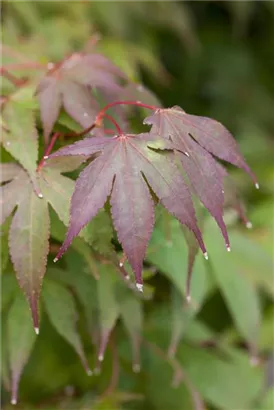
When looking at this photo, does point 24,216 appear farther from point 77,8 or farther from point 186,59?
point 186,59

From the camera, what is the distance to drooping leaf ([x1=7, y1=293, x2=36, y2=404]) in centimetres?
83

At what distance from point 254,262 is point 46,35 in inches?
27.5

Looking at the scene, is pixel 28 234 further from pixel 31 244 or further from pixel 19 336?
Answer: pixel 19 336

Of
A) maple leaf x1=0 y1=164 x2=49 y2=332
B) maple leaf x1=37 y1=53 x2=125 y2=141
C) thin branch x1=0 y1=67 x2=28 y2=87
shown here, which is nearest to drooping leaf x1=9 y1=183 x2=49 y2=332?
maple leaf x1=0 y1=164 x2=49 y2=332

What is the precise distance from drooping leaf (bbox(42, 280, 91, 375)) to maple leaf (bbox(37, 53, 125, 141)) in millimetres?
212

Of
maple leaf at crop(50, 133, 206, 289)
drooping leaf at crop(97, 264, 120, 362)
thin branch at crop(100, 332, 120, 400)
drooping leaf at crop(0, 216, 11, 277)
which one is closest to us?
maple leaf at crop(50, 133, 206, 289)

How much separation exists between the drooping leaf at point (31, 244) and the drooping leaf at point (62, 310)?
0.44 ft

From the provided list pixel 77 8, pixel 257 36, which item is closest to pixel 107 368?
pixel 77 8

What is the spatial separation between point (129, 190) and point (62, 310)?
28 centimetres

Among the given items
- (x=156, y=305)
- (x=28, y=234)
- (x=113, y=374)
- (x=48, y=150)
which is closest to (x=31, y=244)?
(x=28, y=234)

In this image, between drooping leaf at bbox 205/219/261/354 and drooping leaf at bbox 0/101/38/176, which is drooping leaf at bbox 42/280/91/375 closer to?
drooping leaf at bbox 0/101/38/176

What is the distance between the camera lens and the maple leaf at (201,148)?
68 centimetres

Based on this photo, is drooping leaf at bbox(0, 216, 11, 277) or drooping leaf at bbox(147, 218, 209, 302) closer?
drooping leaf at bbox(0, 216, 11, 277)

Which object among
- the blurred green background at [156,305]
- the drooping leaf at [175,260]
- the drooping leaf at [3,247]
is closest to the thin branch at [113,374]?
the blurred green background at [156,305]
